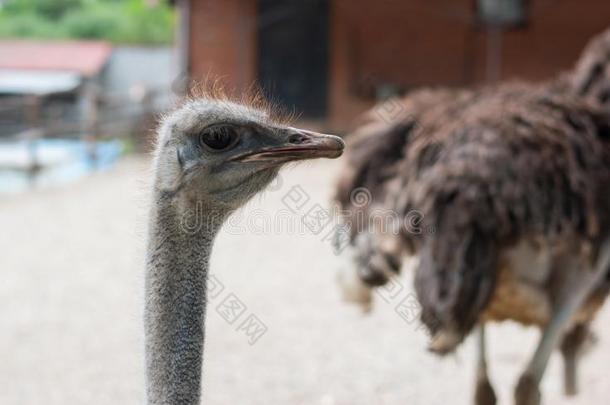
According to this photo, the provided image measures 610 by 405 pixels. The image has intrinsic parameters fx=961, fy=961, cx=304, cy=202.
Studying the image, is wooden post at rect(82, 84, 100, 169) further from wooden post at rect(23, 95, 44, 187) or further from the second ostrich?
the second ostrich

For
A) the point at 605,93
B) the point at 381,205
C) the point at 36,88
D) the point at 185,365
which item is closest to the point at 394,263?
the point at 381,205

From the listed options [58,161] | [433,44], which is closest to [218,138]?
[58,161]

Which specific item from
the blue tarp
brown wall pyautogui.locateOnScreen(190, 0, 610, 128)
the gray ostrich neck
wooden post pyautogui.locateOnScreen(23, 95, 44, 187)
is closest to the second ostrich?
the gray ostrich neck

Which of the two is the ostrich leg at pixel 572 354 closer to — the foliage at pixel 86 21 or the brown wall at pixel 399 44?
the brown wall at pixel 399 44

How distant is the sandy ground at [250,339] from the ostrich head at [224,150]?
1.01 metres

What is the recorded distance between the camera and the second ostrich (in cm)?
158

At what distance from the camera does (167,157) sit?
63.2 inches

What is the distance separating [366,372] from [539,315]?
4.05 ft

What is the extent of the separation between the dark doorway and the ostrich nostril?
31.5 ft

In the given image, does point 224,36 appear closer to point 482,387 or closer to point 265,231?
point 265,231

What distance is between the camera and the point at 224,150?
63.4 inches

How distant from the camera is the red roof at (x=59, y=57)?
874 inches

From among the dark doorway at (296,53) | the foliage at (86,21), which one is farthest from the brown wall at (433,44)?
the foliage at (86,21)

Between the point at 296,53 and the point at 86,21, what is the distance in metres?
25.3
